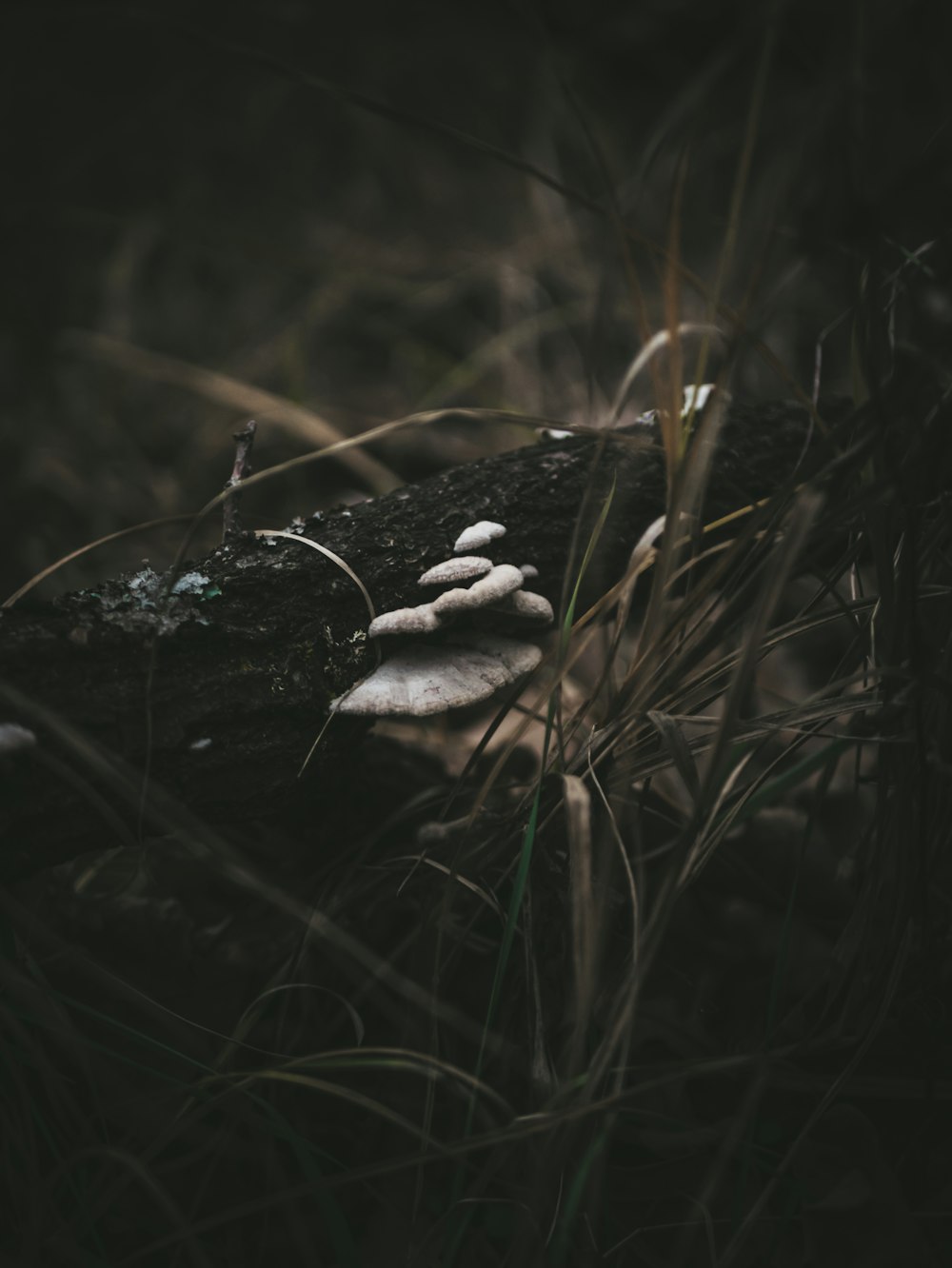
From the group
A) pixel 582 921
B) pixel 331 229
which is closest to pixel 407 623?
pixel 582 921

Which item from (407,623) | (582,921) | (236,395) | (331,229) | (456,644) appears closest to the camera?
(582,921)

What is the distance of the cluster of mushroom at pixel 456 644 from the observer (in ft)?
3.48

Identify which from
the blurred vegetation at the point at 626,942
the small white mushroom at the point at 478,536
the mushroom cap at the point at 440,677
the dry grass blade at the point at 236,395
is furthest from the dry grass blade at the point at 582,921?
the dry grass blade at the point at 236,395

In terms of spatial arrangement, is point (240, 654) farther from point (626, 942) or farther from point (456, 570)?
point (626, 942)

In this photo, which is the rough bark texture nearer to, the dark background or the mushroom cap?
the mushroom cap

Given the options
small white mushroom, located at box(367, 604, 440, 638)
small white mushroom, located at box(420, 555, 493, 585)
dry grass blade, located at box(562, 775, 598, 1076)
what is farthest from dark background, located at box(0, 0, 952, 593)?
dry grass blade, located at box(562, 775, 598, 1076)

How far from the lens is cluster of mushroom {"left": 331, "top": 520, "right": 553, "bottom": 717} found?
3.48 ft

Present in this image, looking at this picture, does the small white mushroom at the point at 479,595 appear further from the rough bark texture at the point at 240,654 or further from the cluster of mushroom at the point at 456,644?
the rough bark texture at the point at 240,654

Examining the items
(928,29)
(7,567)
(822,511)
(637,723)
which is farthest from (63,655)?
(928,29)

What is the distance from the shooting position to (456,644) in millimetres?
1184

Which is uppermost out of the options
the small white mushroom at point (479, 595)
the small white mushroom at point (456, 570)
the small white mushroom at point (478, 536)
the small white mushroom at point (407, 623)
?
the small white mushroom at point (478, 536)

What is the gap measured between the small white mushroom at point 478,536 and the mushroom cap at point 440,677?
0.47 feet

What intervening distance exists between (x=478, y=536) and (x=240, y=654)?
1.33ft

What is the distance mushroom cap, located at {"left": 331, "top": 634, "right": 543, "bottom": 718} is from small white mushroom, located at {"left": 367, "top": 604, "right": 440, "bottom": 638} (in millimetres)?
61
